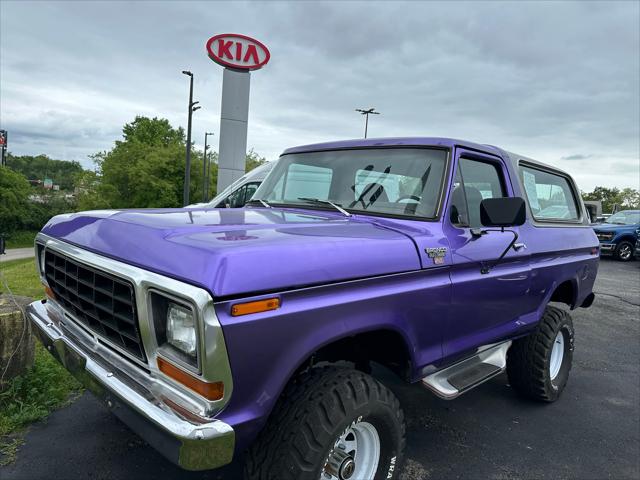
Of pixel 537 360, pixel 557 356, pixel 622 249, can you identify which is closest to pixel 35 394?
pixel 537 360

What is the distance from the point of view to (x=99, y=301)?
204 cm

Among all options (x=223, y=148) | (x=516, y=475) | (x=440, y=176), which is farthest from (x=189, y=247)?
(x=223, y=148)

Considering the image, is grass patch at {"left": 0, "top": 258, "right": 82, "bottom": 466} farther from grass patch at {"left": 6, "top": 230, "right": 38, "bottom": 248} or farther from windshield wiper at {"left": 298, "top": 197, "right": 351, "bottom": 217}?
grass patch at {"left": 6, "top": 230, "right": 38, "bottom": 248}

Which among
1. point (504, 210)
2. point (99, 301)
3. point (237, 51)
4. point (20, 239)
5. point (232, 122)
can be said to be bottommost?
point (20, 239)

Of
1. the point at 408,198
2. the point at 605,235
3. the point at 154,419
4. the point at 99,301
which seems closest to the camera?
the point at 154,419

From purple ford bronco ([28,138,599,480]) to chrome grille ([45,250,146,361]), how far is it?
0.04ft

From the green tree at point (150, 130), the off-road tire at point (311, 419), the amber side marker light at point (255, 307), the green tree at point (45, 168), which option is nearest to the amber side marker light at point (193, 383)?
the amber side marker light at point (255, 307)

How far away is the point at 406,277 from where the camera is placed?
2.21 metres

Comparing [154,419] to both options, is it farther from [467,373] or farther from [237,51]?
[237,51]

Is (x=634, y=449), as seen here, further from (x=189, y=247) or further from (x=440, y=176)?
(x=189, y=247)

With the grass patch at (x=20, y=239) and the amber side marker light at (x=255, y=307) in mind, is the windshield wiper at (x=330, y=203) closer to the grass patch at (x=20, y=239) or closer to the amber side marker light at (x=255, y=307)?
the amber side marker light at (x=255, y=307)

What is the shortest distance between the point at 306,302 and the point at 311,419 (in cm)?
50

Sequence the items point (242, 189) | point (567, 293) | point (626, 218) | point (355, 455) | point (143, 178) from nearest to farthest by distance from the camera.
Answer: point (355, 455) → point (567, 293) → point (242, 189) → point (626, 218) → point (143, 178)

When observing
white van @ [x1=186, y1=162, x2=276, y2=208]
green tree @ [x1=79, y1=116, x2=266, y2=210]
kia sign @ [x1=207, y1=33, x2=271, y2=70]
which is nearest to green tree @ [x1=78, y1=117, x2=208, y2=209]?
green tree @ [x1=79, y1=116, x2=266, y2=210]
